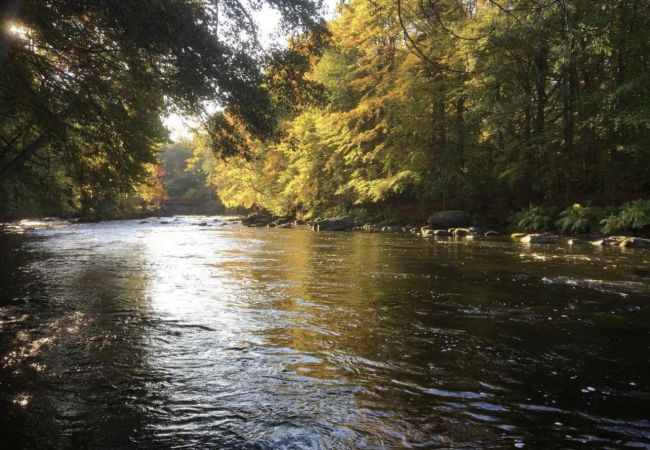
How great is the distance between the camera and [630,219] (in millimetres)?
15742

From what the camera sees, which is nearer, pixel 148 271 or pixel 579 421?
pixel 579 421

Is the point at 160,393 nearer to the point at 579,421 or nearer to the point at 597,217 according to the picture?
the point at 579,421

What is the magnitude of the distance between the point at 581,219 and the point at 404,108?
993 centimetres

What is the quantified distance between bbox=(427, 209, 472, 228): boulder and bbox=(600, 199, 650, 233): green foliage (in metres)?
6.20

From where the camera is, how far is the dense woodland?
9.10 metres

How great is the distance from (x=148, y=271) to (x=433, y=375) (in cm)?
830

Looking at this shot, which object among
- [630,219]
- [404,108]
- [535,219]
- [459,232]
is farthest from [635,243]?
[404,108]

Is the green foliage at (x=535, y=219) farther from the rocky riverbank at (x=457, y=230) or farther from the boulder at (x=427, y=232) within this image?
the boulder at (x=427, y=232)

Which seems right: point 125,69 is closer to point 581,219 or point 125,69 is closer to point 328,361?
point 328,361

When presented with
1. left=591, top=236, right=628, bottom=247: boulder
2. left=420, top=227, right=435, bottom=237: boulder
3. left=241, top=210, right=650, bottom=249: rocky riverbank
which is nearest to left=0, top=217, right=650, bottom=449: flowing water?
left=591, top=236, right=628, bottom=247: boulder

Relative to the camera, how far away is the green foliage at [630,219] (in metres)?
15.5

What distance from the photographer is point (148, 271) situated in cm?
1071

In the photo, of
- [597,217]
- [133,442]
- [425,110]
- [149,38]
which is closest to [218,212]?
[425,110]

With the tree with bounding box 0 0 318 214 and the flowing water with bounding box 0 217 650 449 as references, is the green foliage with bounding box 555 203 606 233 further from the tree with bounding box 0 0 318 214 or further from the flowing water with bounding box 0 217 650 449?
the tree with bounding box 0 0 318 214
